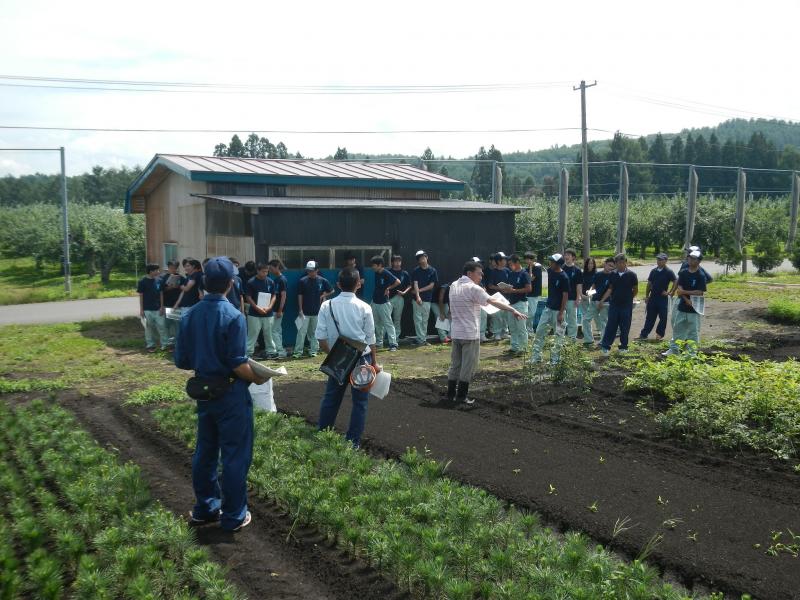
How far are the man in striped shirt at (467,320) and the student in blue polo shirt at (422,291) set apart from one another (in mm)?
5051

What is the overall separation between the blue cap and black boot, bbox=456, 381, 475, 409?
469cm

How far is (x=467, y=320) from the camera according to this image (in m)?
9.11

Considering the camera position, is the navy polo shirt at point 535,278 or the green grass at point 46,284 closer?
the navy polo shirt at point 535,278

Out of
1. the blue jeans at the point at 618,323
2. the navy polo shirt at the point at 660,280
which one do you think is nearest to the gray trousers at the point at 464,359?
the blue jeans at the point at 618,323

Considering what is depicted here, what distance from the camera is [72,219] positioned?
1389 inches

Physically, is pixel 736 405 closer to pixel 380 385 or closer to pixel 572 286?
pixel 380 385

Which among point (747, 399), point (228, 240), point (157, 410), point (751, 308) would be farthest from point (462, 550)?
point (751, 308)

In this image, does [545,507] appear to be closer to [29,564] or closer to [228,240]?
[29,564]

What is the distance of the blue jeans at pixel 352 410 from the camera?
7.18m

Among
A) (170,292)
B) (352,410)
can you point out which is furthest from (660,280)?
(170,292)

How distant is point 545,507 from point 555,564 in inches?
54.3

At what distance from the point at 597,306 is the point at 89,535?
11153 mm

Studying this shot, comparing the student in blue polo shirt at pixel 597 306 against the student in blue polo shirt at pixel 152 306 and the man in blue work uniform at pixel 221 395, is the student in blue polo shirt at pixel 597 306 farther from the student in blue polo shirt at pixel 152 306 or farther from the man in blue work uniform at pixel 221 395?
the man in blue work uniform at pixel 221 395

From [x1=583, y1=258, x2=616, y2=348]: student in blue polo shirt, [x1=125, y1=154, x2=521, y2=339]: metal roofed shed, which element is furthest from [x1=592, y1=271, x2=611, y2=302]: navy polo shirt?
[x1=125, y1=154, x2=521, y2=339]: metal roofed shed
